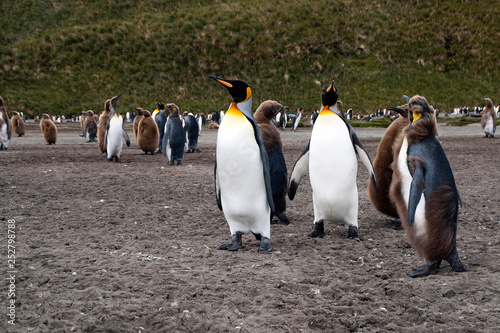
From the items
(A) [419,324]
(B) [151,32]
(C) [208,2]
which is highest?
(C) [208,2]

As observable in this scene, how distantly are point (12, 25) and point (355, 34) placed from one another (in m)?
32.6

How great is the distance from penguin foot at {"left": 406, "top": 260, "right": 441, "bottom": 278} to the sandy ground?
61 mm

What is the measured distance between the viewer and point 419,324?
8.36 ft

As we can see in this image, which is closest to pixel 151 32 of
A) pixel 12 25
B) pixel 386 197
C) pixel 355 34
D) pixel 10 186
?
pixel 12 25

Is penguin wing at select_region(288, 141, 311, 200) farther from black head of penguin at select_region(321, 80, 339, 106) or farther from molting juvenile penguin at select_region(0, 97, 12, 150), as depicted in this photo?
molting juvenile penguin at select_region(0, 97, 12, 150)

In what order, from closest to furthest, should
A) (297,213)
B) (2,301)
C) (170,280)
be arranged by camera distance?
(2,301) → (170,280) → (297,213)

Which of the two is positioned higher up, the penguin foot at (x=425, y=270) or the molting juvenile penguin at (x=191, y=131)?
the molting juvenile penguin at (x=191, y=131)

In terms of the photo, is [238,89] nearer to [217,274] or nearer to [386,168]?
[217,274]

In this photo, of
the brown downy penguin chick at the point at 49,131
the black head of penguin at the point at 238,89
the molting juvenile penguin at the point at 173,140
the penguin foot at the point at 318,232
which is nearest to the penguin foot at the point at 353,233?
the penguin foot at the point at 318,232

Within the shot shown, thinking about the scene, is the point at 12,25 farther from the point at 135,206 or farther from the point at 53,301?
the point at 53,301

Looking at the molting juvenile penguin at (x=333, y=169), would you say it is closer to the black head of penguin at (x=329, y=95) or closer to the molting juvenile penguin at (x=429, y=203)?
the black head of penguin at (x=329, y=95)

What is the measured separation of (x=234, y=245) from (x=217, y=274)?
2.50 ft

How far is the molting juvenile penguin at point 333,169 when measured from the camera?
448 cm

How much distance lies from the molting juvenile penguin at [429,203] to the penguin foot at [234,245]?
1349mm
